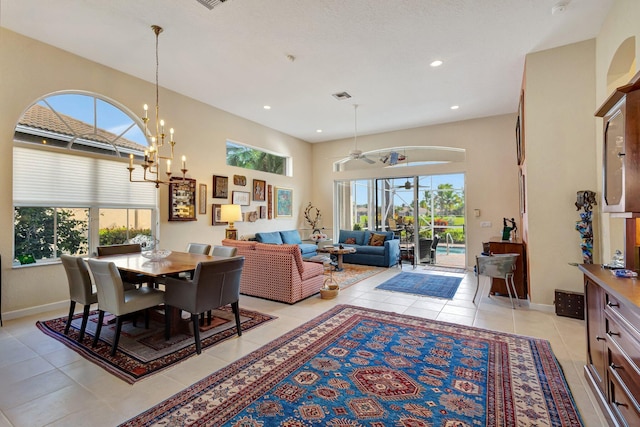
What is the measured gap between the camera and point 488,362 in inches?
102

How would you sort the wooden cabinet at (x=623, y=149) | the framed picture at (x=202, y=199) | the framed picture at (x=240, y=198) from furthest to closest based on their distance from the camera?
the framed picture at (x=240, y=198) → the framed picture at (x=202, y=199) → the wooden cabinet at (x=623, y=149)

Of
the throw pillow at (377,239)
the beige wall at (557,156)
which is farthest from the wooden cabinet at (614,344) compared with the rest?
the throw pillow at (377,239)

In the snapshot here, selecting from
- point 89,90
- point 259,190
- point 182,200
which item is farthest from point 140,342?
point 259,190

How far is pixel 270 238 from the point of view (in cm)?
707

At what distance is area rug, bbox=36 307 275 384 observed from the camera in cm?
255

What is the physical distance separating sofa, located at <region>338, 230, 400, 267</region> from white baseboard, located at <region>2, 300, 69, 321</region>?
18.5 ft

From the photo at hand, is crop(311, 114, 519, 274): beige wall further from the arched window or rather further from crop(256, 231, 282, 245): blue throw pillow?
the arched window

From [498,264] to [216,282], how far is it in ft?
12.3

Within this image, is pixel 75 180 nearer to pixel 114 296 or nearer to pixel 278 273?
pixel 114 296

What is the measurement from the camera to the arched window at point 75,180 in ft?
12.7

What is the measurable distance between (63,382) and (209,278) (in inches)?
50.9

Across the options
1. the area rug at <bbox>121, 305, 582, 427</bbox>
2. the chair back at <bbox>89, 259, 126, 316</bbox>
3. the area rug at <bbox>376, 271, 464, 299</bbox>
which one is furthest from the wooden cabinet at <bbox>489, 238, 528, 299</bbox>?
the chair back at <bbox>89, 259, 126, 316</bbox>

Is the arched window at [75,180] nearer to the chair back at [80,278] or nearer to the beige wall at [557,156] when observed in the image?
the chair back at [80,278]

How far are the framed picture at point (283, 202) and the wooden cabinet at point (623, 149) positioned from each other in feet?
21.9
